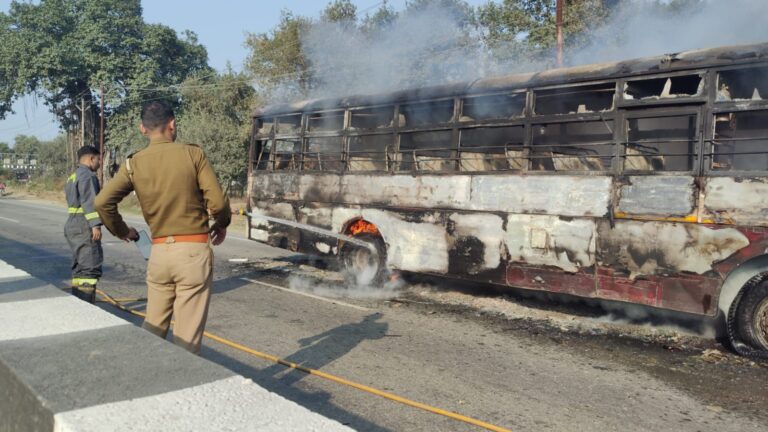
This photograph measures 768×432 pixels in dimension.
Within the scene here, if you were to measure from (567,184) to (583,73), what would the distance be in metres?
1.34

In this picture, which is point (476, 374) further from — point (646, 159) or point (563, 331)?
point (646, 159)

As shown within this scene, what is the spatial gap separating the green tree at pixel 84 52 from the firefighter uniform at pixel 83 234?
3574cm

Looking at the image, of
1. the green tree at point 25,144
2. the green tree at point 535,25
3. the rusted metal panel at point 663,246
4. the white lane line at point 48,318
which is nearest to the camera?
the white lane line at point 48,318

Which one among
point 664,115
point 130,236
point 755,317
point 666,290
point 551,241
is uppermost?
point 664,115

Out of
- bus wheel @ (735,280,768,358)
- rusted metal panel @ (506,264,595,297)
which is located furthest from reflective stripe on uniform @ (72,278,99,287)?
bus wheel @ (735,280,768,358)

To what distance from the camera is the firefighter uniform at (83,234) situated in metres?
6.68

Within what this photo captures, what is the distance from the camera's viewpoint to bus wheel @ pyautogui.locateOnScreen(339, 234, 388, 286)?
943cm

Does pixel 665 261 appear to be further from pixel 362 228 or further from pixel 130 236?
pixel 130 236

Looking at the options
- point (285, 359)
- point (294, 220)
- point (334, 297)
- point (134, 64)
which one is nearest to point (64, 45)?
point (134, 64)

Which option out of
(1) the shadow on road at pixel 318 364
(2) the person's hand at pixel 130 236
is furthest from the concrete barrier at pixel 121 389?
(1) the shadow on road at pixel 318 364

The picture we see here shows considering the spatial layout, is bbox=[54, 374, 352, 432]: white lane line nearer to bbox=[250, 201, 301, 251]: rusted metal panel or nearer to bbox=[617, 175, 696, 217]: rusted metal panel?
bbox=[617, 175, 696, 217]: rusted metal panel

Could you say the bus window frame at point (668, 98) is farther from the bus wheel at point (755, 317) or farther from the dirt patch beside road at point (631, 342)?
the dirt patch beside road at point (631, 342)

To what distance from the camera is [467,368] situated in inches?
213

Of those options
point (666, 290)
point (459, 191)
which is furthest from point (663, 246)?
point (459, 191)
